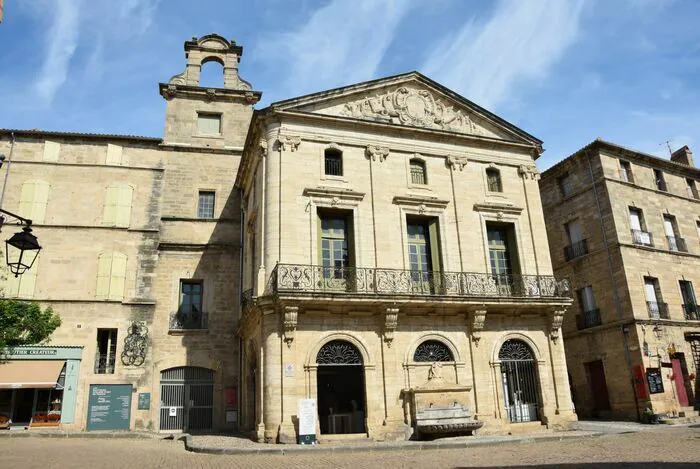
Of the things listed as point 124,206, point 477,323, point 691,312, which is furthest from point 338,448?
point 691,312

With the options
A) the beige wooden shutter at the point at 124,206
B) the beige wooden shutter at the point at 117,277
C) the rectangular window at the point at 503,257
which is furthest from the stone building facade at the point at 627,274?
the beige wooden shutter at the point at 124,206

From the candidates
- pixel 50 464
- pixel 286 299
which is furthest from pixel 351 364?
pixel 50 464

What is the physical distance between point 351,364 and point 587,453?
20.5 ft

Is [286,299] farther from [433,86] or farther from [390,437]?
[433,86]

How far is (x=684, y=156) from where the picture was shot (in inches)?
1103

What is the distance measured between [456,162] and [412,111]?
2.29 metres

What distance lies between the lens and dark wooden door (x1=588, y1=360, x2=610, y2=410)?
71.6 feet

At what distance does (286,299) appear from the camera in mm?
13977

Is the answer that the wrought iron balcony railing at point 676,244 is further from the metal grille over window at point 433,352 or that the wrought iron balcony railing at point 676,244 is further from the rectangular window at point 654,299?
the metal grille over window at point 433,352

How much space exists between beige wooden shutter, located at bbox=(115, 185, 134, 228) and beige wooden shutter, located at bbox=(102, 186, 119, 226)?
96mm

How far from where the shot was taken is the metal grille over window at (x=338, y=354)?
14719 mm

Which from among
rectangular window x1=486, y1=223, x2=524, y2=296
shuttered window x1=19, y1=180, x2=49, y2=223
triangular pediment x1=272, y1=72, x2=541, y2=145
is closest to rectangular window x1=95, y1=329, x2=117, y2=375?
shuttered window x1=19, y1=180, x2=49, y2=223

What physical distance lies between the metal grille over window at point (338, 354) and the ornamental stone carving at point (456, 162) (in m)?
7.05

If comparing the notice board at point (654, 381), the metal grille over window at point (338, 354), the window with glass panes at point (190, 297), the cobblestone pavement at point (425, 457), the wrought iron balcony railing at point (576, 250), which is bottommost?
the cobblestone pavement at point (425, 457)
